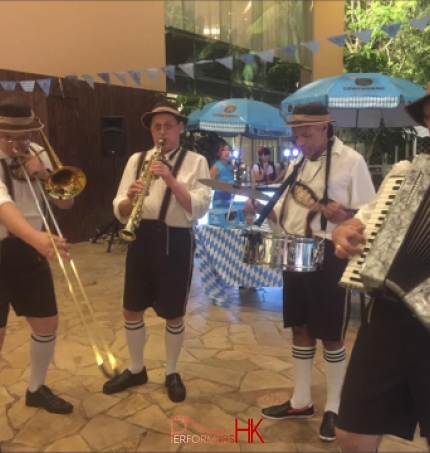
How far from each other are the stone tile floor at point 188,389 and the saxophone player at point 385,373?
1.06m

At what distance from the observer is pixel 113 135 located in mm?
10023

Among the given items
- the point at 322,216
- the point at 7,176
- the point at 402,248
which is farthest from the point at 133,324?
the point at 402,248

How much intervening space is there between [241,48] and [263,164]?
4682 mm

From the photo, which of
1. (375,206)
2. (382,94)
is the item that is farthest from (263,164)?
(375,206)

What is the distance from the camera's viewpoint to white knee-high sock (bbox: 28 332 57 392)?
3.31 m

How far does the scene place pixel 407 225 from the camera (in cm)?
188

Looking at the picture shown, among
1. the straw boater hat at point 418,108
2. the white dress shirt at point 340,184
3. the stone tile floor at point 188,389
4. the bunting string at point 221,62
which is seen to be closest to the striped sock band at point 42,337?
the stone tile floor at point 188,389

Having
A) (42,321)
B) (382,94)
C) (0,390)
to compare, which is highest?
(382,94)

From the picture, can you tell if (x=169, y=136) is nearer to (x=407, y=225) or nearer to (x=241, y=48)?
(x=407, y=225)

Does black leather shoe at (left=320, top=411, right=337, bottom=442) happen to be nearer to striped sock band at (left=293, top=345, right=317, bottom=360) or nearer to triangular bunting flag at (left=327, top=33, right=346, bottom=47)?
striped sock band at (left=293, top=345, right=317, bottom=360)

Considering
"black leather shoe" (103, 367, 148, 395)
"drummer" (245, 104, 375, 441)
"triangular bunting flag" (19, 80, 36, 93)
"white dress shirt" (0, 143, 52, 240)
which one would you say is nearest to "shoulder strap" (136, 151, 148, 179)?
"white dress shirt" (0, 143, 52, 240)

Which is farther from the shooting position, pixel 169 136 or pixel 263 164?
pixel 263 164

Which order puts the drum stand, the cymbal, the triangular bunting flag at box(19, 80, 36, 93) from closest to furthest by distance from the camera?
the cymbal → the triangular bunting flag at box(19, 80, 36, 93) → the drum stand

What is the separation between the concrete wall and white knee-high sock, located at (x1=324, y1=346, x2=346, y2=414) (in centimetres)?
722
